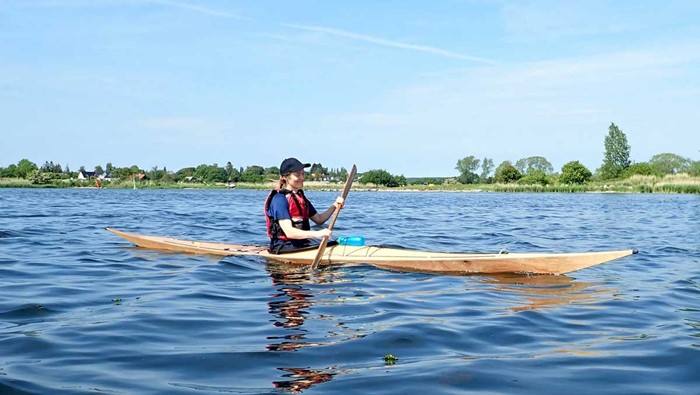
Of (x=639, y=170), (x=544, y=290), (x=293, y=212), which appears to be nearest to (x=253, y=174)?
(x=639, y=170)

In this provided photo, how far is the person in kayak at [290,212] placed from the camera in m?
7.93

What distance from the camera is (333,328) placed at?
16.3ft

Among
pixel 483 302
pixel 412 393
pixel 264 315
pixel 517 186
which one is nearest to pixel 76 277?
pixel 264 315

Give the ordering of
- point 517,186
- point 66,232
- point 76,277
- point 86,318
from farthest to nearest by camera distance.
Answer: point 517,186 → point 66,232 → point 76,277 → point 86,318

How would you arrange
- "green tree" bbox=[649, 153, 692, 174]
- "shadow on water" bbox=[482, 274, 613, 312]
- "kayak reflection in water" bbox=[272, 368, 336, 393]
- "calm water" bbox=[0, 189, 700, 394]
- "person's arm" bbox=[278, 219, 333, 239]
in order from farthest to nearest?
1. "green tree" bbox=[649, 153, 692, 174]
2. "person's arm" bbox=[278, 219, 333, 239]
3. "shadow on water" bbox=[482, 274, 613, 312]
4. "calm water" bbox=[0, 189, 700, 394]
5. "kayak reflection in water" bbox=[272, 368, 336, 393]

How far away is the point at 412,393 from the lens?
3.45 metres

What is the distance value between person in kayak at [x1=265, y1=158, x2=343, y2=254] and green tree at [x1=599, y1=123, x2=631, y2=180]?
74623 millimetres

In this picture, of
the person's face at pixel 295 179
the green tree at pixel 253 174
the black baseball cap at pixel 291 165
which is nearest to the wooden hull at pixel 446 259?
the person's face at pixel 295 179

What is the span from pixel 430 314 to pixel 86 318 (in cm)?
283

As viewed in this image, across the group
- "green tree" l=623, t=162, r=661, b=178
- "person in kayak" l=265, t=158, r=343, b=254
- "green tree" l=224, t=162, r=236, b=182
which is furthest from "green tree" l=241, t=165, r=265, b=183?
"person in kayak" l=265, t=158, r=343, b=254

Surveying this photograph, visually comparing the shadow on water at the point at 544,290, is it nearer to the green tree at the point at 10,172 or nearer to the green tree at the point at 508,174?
the green tree at the point at 508,174

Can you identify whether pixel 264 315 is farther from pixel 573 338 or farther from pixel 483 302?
pixel 573 338

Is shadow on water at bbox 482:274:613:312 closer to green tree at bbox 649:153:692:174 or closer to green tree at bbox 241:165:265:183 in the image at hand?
green tree at bbox 241:165:265:183

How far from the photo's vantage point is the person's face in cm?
807
